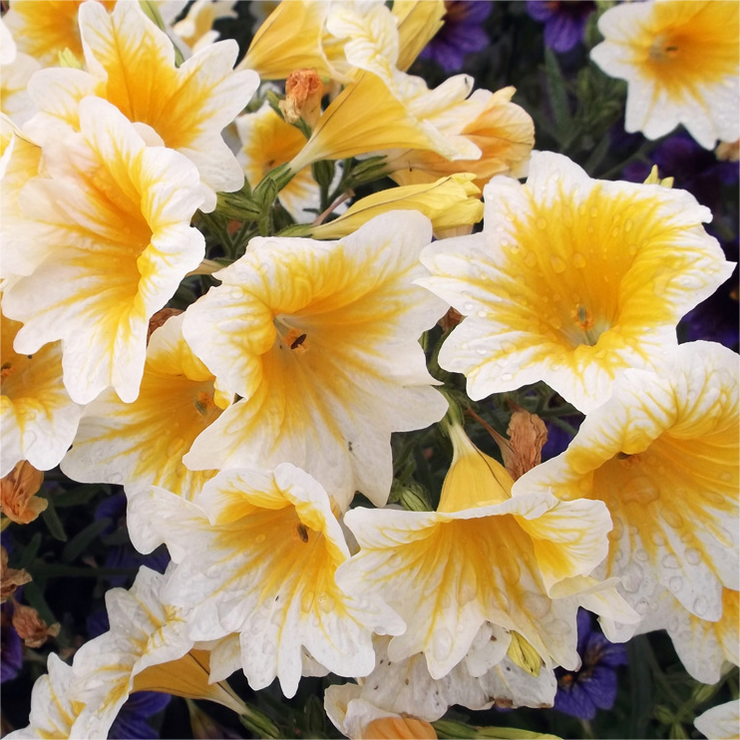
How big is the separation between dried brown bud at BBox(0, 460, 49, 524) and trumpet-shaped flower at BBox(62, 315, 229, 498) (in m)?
0.07

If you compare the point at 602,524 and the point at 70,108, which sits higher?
the point at 70,108

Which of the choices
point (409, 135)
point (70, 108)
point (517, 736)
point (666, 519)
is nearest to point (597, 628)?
point (517, 736)

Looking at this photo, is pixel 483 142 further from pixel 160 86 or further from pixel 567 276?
pixel 160 86

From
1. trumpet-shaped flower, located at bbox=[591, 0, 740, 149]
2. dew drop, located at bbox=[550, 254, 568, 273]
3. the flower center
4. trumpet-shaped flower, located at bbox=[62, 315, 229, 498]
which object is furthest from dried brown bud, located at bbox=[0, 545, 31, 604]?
the flower center

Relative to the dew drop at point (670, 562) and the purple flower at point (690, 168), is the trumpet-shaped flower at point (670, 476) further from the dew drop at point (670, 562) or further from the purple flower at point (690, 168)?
the purple flower at point (690, 168)

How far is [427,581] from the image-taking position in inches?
27.6

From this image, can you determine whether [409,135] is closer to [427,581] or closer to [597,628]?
[427,581]

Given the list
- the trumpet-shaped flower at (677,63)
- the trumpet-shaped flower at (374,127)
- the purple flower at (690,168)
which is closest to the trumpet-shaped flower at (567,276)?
the trumpet-shaped flower at (374,127)

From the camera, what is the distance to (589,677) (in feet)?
3.63

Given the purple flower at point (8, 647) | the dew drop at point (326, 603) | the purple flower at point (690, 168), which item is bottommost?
the purple flower at point (8, 647)

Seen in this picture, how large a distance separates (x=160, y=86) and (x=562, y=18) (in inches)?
40.0

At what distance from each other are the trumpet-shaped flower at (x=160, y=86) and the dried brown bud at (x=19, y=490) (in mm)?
328

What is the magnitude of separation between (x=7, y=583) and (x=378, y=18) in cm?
69

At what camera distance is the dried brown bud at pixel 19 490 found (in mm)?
799
